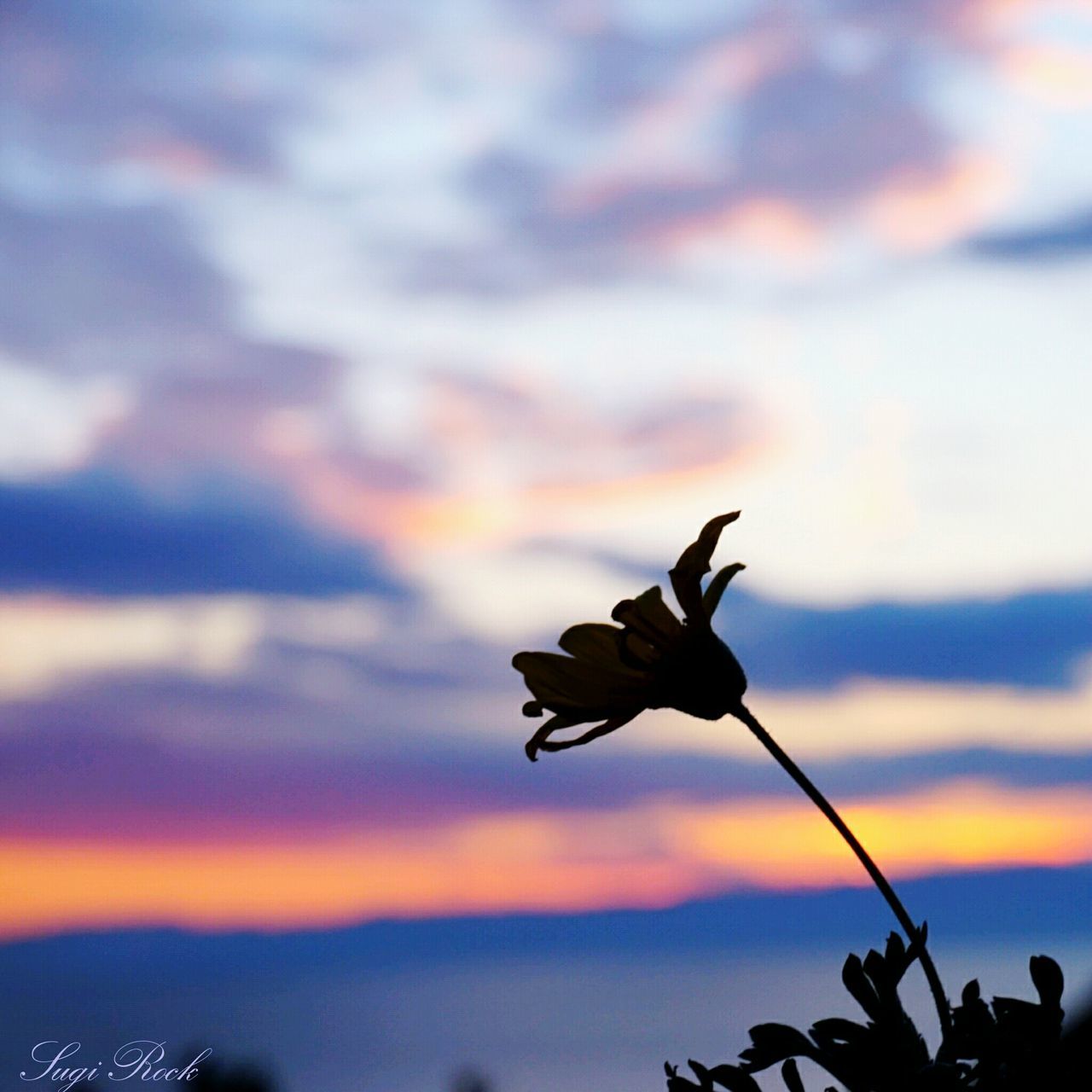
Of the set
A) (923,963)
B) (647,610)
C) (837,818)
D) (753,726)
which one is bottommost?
(923,963)

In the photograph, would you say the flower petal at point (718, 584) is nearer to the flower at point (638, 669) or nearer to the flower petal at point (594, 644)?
the flower at point (638, 669)

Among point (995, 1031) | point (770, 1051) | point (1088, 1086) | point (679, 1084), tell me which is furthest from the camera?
point (770, 1051)

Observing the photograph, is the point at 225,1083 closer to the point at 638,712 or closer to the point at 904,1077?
the point at 638,712

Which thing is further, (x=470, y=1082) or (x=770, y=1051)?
(x=470, y=1082)

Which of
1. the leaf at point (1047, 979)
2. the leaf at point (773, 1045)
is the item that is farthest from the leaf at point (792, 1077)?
the leaf at point (1047, 979)

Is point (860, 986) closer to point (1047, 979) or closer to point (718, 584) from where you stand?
point (1047, 979)

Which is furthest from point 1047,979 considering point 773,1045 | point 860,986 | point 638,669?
point 638,669

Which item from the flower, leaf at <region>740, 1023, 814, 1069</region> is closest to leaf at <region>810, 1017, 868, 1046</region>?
leaf at <region>740, 1023, 814, 1069</region>

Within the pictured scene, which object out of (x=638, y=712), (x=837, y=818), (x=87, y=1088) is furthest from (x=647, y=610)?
(x=87, y=1088)
